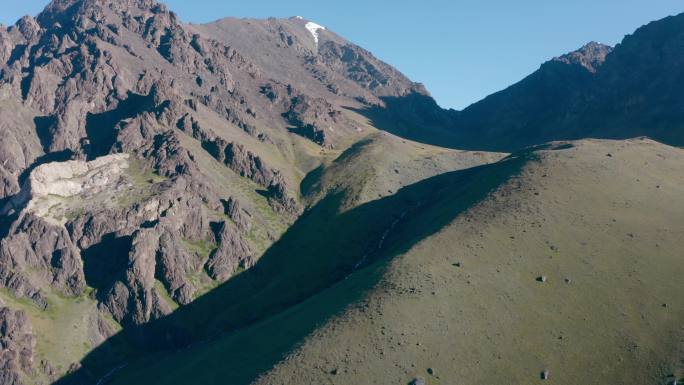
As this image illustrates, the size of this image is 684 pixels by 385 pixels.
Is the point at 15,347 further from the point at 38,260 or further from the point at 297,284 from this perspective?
the point at 297,284

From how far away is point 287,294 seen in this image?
5531 inches

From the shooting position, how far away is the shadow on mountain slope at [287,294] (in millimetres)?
103312

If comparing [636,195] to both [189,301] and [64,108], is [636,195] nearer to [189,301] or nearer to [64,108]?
[189,301]

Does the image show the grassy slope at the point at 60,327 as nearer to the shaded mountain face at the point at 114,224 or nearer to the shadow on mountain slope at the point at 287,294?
the shaded mountain face at the point at 114,224

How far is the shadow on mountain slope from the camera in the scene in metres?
103

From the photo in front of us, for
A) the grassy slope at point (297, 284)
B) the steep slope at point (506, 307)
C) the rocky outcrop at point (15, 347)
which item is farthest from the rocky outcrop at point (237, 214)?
the rocky outcrop at point (15, 347)

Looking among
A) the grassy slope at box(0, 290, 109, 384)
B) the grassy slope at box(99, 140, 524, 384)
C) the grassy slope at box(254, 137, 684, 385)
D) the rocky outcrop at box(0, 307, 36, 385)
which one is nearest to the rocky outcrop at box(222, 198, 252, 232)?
the grassy slope at box(99, 140, 524, 384)

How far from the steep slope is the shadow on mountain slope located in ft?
2.34

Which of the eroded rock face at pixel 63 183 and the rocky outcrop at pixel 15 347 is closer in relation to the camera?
the rocky outcrop at pixel 15 347

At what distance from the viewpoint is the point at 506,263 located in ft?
362

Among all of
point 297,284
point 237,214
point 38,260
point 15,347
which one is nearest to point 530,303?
point 297,284

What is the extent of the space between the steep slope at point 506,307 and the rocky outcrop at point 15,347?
1796 centimetres

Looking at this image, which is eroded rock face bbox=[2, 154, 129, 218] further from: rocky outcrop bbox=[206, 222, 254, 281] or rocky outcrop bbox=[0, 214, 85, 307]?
rocky outcrop bbox=[206, 222, 254, 281]

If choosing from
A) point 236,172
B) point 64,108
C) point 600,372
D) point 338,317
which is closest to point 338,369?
point 338,317
